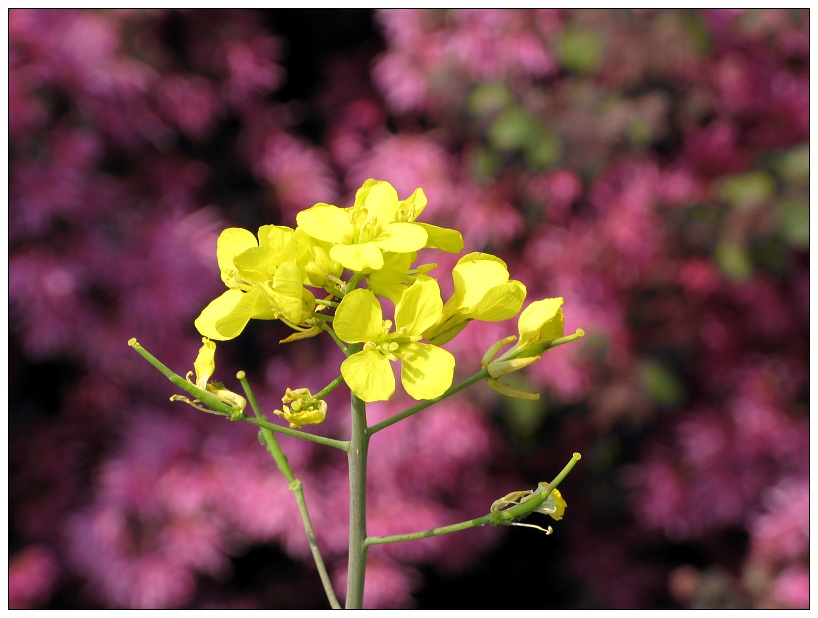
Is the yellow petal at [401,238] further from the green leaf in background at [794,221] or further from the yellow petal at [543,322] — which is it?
the green leaf in background at [794,221]

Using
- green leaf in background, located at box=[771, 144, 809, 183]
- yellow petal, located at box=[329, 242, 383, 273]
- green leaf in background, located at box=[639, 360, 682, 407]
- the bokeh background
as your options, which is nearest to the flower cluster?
yellow petal, located at box=[329, 242, 383, 273]

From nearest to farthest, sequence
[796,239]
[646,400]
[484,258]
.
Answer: [484,258] < [796,239] < [646,400]

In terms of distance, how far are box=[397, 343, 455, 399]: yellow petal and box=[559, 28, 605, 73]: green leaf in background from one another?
1572 mm

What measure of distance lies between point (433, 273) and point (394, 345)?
153 centimetres

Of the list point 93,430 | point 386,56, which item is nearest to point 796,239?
point 386,56

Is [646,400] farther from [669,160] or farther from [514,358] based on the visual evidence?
[514,358]

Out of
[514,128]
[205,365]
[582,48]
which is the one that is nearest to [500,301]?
[205,365]

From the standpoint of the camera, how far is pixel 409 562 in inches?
90.2

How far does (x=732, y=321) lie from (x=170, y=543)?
1631mm

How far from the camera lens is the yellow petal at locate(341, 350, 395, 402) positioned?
0.51 meters

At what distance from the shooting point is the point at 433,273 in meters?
2.06

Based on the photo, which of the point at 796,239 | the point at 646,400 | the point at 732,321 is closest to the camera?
the point at 796,239

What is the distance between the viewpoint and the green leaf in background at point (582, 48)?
1.93m

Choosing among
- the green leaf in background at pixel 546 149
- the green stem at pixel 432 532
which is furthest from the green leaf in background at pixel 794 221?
the green stem at pixel 432 532
